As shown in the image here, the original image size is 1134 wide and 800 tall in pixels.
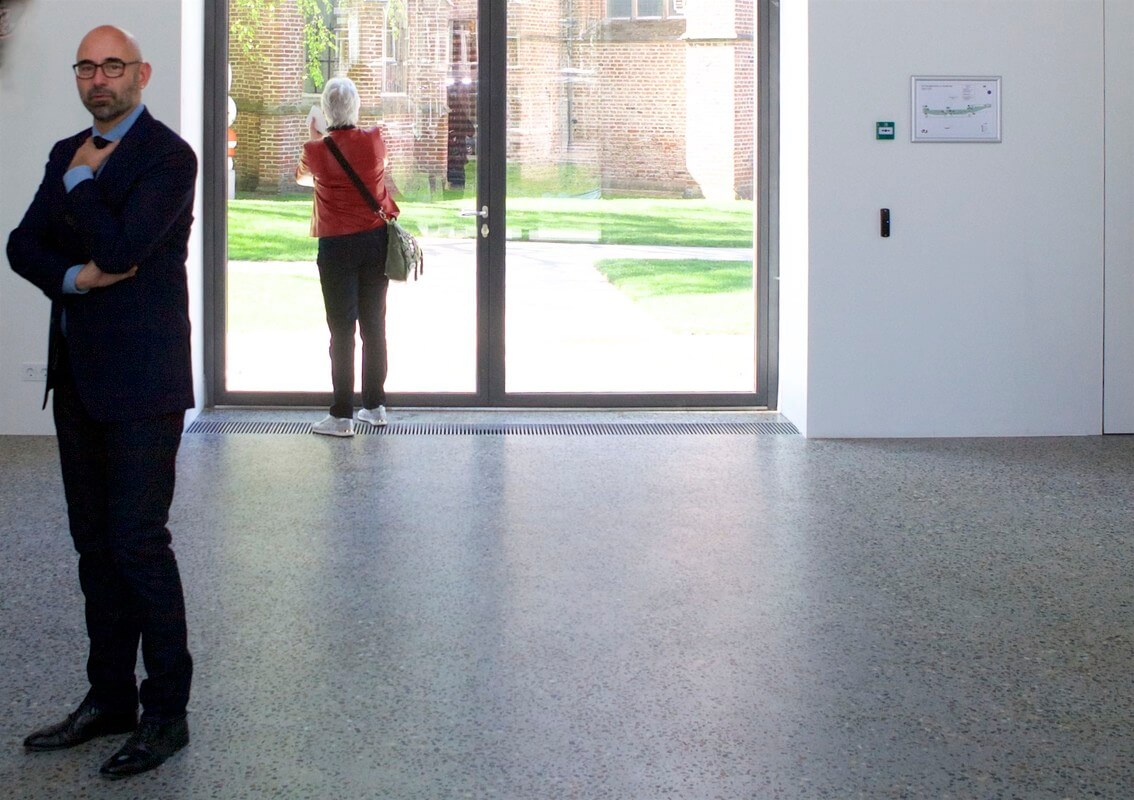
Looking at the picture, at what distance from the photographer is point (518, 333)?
28.0ft

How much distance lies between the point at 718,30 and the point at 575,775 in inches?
A: 235

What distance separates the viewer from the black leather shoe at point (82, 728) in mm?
3418

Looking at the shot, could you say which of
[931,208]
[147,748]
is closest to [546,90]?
[931,208]

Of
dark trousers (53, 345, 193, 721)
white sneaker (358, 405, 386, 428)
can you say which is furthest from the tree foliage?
dark trousers (53, 345, 193, 721)

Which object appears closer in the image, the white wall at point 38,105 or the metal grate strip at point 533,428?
the white wall at point 38,105

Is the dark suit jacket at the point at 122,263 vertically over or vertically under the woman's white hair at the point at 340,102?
under

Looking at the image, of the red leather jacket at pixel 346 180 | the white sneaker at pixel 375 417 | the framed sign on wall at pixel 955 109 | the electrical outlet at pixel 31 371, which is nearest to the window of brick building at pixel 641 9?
the framed sign on wall at pixel 955 109

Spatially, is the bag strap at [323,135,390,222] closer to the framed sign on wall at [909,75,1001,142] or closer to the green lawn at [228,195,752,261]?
the green lawn at [228,195,752,261]

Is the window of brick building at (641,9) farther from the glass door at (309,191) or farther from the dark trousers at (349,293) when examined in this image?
the dark trousers at (349,293)

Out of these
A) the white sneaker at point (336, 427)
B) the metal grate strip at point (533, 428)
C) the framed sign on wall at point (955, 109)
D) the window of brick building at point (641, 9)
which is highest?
the window of brick building at point (641, 9)

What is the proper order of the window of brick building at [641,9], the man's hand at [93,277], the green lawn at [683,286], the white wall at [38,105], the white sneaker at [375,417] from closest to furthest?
the man's hand at [93,277] < the white wall at [38,105] < the white sneaker at [375,417] < the window of brick building at [641,9] < the green lawn at [683,286]

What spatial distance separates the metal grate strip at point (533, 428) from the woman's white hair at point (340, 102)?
157 centimetres

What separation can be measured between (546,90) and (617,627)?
15.3 ft

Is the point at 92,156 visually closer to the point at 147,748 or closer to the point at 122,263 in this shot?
the point at 122,263
